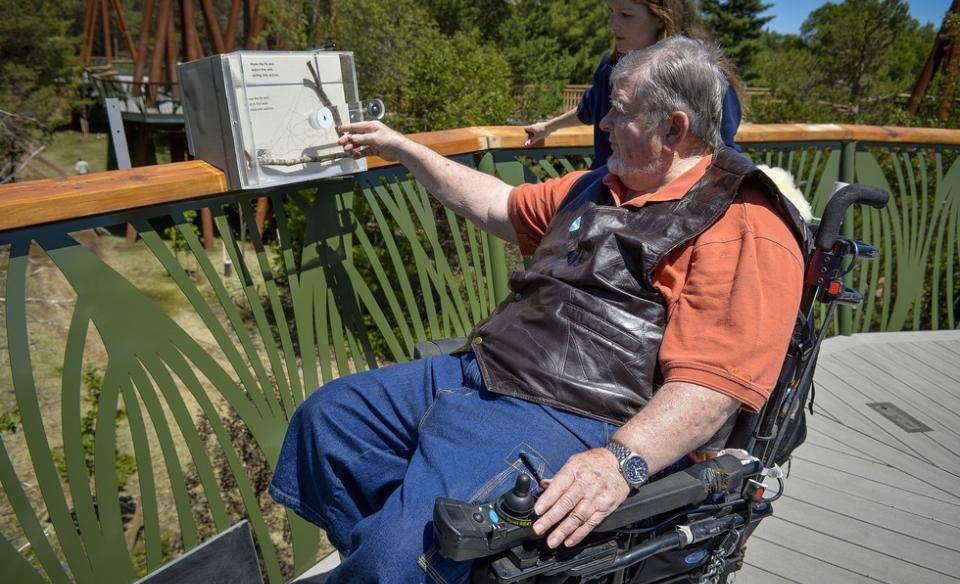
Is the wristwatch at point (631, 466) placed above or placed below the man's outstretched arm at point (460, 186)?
below

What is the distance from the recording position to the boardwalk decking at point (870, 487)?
2021 millimetres

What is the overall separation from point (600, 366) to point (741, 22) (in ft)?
121

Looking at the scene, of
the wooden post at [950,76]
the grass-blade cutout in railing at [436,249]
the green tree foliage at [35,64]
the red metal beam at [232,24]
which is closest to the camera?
the grass-blade cutout in railing at [436,249]

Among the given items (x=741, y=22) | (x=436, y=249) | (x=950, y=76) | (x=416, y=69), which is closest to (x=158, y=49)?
(x=416, y=69)

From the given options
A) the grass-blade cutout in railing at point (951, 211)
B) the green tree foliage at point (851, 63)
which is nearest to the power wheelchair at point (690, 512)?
the grass-blade cutout in railing at point (951, 211)

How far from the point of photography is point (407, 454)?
1.68 metres

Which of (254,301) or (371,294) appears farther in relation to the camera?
(371,294)

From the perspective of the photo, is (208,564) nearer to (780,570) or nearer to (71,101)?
(780,570)

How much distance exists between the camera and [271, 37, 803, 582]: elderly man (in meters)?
1.38

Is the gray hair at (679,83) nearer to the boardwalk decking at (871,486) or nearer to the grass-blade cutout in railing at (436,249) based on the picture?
the grass-blade cutout in railing at (436,249)

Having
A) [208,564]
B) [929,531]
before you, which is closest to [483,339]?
[208,564]

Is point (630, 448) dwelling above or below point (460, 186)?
below

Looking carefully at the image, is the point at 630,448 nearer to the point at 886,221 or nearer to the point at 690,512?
the point at 690,512

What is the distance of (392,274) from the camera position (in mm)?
9391
